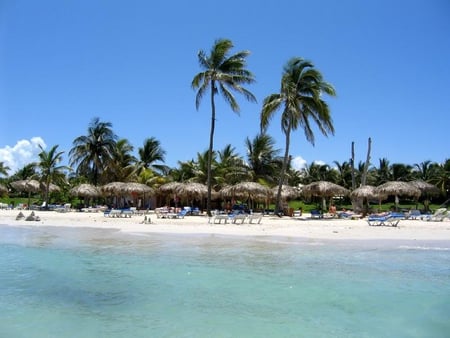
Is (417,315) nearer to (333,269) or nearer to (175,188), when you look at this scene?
(333,269)

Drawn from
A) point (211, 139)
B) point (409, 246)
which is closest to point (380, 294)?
point (409, 246)

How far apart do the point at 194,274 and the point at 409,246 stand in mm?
8061

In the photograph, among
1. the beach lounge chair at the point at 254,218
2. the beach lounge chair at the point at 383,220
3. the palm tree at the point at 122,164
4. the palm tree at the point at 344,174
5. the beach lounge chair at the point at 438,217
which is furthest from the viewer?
the palm tree at the point at 344,174

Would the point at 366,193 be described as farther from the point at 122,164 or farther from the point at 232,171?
the point at 122,164

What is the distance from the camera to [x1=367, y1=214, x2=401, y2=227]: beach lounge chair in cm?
1934

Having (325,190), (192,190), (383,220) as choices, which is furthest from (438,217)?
(192,190)

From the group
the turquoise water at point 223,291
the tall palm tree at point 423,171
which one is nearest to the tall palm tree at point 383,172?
the tall palm tree at point 423,171

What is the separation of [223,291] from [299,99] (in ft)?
62.4

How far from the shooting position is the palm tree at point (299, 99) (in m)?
24.7

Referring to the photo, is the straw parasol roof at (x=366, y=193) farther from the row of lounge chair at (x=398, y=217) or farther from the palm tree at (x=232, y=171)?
the palm tree at (x=232, y=171)

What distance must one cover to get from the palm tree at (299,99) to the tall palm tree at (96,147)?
635 inches

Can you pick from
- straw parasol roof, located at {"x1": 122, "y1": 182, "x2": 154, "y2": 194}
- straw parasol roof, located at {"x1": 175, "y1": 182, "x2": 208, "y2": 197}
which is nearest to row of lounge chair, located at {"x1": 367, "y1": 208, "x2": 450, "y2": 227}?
straw parasol roof, located at {"x1": 175, "y1": 182, "x2": 208, "y2": 197}

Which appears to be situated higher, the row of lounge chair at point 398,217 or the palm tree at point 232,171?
the palm tree at point 232,171

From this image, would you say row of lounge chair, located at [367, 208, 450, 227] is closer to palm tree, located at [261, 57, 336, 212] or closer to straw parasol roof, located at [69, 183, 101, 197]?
palm tree, located at [261, 57, 336, 212]
